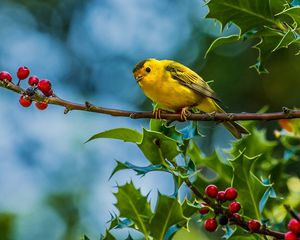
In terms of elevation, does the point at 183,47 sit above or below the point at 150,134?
below

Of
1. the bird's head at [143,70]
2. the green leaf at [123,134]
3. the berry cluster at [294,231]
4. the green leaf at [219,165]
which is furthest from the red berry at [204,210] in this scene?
the bird's head at [143,70]

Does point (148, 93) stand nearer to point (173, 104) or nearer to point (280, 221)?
point (173, 104)

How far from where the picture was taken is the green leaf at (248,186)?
246 centimetres

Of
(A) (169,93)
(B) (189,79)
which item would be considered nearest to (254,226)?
(A) (169,93)

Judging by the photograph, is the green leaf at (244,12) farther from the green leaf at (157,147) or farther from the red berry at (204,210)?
the red berry at (204,210)

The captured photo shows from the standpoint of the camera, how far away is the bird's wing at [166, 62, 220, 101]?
3777mm

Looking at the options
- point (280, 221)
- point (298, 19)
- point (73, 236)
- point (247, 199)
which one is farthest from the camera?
point (73, 236)

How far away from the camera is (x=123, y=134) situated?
7.89 feet

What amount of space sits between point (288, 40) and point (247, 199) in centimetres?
62

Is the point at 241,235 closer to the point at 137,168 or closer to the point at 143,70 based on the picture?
the point at 137,168

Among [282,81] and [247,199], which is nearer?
[247,199]

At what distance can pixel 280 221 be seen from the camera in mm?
3084

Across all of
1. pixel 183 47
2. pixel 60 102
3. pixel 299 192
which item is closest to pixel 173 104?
pixel 299 192

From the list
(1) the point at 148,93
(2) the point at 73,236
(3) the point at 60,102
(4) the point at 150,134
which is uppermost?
(3) the point at 60,102
